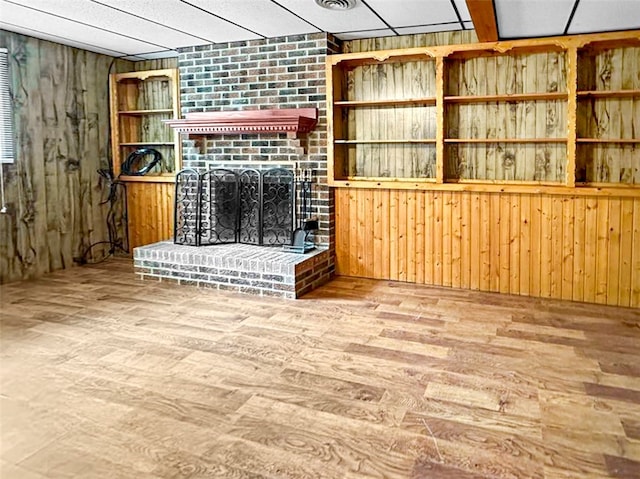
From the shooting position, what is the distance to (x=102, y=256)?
618cm

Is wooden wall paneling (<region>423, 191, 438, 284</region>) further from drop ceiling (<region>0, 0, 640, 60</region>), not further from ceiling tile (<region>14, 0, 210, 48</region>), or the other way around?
ceiling tile (<region>14, 0, 210, 48</region>)

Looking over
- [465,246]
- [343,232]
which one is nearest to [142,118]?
[343,232]

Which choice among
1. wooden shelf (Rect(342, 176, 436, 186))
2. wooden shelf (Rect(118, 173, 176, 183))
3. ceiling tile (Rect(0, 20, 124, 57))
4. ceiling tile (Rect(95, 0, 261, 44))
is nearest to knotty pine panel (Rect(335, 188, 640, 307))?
wooden shelf (Rect(342, 176, 436, 186))

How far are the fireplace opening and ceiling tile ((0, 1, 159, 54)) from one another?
1448 millimetres

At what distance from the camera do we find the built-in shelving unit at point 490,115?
437 centimetres

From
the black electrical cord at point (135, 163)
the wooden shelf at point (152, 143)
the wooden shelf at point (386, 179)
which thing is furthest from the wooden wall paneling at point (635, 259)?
the black electrical cord at point (135, 163)

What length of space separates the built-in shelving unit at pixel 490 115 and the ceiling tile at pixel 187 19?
98cm

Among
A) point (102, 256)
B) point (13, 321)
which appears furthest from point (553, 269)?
point (102, 256)

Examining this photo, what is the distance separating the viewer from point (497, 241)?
4.72 m

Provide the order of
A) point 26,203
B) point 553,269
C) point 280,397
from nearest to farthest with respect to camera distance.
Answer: point 280,397 < point 553,269 < point 26,203

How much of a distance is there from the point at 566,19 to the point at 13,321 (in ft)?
15.9

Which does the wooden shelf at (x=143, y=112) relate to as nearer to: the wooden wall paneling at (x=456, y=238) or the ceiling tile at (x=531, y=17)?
the wooden wall paneling at (x=456, y=238)

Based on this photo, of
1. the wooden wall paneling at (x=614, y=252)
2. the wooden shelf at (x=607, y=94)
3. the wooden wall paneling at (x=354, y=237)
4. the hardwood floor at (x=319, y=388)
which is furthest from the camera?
the wooden wall paneling at (x=354, y=237)

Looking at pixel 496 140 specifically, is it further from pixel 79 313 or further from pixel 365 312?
pixel 79 313
